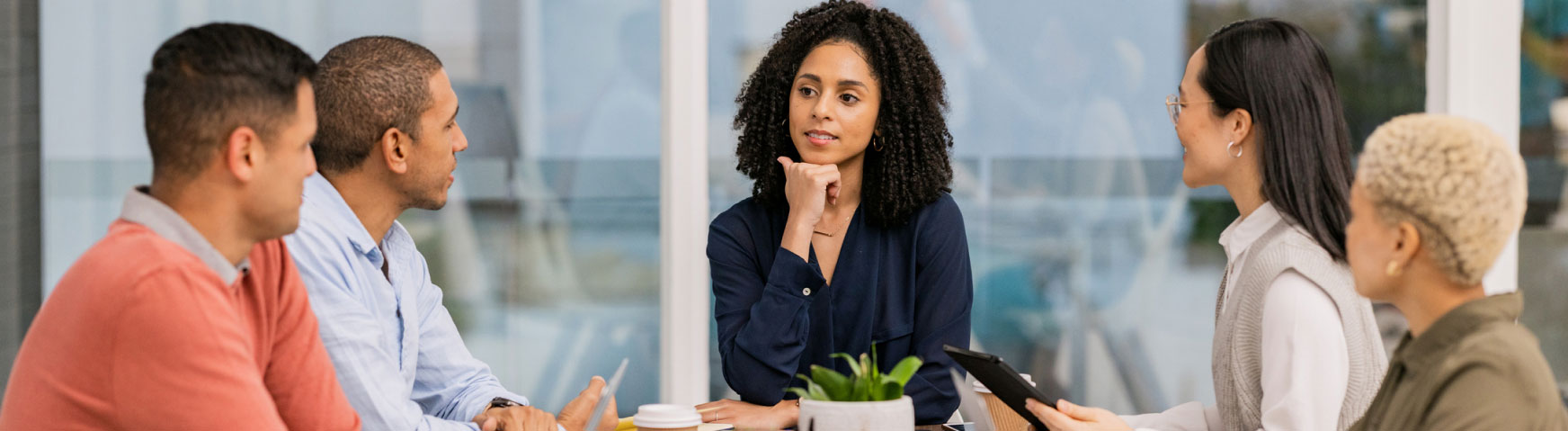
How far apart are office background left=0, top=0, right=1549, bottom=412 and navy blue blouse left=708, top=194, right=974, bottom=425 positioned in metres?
0.78

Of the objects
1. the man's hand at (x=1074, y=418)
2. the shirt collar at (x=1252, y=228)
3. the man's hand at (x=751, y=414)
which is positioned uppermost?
the shirt collar at (x=1252, y=228)

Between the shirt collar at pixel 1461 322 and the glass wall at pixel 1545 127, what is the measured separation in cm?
244

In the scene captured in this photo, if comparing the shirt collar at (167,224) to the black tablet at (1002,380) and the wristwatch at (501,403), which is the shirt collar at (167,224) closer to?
the wristwatch at (501,403)

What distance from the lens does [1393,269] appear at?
141cm

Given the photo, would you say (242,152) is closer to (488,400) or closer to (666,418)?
(666,418)

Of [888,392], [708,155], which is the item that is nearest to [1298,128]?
[888,392]

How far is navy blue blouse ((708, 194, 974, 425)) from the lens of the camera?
2.42 metres

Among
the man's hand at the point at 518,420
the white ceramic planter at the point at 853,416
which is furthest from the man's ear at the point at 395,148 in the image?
the white ceramic planter at the point at 853,416

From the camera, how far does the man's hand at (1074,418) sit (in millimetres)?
1789

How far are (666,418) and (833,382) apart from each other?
28 centimetres

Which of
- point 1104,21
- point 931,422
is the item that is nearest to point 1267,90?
point 931,422

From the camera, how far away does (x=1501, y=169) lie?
4.34 ft

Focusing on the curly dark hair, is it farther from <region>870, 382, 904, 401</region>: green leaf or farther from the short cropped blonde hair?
the short cropped blonde hair

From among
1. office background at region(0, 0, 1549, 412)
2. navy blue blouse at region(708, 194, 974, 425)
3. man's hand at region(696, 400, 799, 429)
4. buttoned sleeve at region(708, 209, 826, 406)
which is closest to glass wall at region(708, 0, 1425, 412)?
office background at region(0, 0, 1549, 412)
